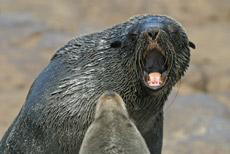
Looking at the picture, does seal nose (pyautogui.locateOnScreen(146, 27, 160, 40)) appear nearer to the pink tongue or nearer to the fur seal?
the fur seal

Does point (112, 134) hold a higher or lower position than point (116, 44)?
lower

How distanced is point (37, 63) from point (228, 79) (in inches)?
183

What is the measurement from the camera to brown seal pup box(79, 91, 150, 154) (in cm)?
460

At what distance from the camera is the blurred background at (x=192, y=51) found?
12.0 m

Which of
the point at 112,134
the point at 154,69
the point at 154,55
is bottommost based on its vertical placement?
the point at 112,134

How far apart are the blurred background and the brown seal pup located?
3.57m

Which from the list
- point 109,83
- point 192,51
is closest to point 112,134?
point 109,83

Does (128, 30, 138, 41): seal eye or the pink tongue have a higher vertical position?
(128, 30, 138, 41): seal eye

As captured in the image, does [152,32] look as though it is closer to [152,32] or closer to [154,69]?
[152,32]

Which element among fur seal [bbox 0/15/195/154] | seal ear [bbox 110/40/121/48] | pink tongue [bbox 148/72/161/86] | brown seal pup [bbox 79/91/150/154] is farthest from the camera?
seal ear [bbox 110/40/121/48]

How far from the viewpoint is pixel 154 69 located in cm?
681

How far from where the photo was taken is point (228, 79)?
15867 mm

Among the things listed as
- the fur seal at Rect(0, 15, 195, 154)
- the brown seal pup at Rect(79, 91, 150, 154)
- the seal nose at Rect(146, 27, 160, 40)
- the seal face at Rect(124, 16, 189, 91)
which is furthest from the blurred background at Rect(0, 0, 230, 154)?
the brown seal pup at Rect(79, 91, 150, 154)

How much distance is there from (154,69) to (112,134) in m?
2.21
